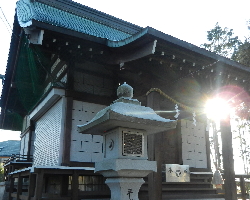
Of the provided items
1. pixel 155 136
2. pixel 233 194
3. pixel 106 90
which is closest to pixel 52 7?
Answer: pixel 106 90

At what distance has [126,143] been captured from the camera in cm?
450

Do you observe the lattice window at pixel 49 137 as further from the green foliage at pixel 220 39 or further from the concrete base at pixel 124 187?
the green foliage at pixel 220 39

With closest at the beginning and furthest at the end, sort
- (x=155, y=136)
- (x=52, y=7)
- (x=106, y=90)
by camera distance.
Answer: (x=155, y=136), (x=106, y=90), (x=52, y=7)

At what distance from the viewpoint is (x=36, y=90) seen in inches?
429

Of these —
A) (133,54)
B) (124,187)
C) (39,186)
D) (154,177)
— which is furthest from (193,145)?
(124,187)

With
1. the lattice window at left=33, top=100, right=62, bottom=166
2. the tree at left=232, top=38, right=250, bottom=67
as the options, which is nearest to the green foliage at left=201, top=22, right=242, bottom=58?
the tree at left=232, top=38, right=250, bottom=67

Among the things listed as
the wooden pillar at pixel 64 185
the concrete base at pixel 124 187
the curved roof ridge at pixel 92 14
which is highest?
the curved roof ridge at pixel 92 14

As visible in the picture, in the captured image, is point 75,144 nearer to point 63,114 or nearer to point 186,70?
point 63,114

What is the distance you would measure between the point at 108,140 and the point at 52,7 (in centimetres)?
741

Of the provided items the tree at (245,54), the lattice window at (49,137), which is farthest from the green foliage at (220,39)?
the lattice window at (49,137)

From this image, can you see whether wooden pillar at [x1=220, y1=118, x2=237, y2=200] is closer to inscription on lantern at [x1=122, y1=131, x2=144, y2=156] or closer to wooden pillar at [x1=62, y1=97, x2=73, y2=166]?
inscription on lantern at [x1=122, y1=131, x2=144, y2=156]

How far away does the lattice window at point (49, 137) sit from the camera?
832cm

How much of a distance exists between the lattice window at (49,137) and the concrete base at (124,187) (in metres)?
3.80

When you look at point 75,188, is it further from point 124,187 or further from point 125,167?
point 125,167
